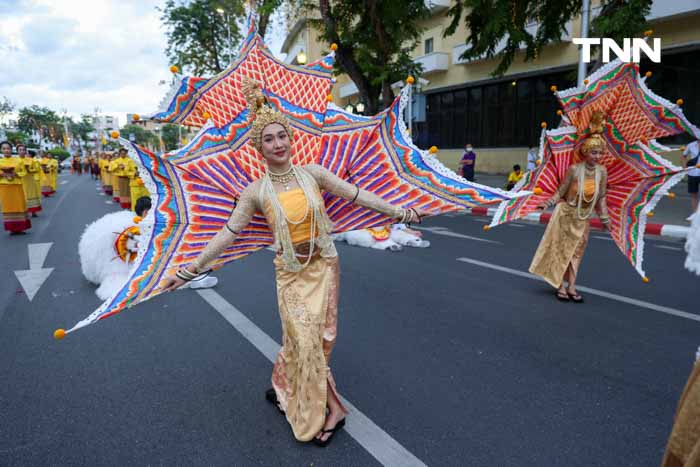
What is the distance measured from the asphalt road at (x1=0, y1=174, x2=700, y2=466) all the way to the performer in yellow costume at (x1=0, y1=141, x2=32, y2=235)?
173 inches

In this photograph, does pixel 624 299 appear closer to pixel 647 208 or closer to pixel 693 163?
pixel 647 208

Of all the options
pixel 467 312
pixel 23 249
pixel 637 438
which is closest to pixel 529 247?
pixel 467 312

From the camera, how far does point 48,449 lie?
96.3 inches

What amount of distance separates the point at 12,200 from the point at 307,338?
949cm

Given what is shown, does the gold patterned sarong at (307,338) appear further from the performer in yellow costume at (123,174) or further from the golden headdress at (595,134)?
the performer in yellow costume at (123,174)

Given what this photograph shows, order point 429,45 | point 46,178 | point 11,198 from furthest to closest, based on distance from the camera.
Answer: point 429,45, point 46,178, point 11,198

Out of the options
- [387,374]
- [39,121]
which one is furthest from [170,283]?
[39,121]

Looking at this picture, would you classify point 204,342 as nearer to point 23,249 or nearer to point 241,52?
point 241,52

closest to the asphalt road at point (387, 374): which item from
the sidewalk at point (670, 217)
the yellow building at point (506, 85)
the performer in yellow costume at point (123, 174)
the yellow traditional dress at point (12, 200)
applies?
the sidewalk at point (670, 217)

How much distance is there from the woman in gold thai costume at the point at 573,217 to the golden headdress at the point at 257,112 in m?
3.36

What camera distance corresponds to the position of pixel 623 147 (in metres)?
4.45

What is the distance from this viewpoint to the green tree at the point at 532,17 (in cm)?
804

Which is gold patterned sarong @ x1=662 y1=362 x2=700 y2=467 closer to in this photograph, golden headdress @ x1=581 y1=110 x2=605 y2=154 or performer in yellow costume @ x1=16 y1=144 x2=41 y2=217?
golden headdress @ x1=581 y1=110 x2=605 y2=154

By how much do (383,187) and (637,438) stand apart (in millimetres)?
2039
